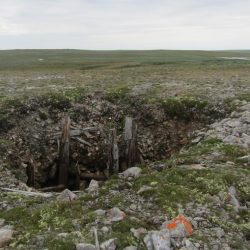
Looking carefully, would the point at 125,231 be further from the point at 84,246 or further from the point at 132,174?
the point at 132,174

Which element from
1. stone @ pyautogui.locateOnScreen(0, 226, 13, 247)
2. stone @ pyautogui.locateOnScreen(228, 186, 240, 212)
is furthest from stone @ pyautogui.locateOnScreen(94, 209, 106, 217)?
stone @ pyautogui.locateOnScreen(228, 186, 240, 212)

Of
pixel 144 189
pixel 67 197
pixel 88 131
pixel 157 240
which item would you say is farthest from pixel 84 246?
pixel 88 131

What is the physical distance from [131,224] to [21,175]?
709 cm

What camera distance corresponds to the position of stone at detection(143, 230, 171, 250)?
7.20 meters

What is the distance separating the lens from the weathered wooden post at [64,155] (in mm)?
16344

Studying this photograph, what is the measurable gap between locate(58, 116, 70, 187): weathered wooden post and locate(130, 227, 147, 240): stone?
910 centimetres

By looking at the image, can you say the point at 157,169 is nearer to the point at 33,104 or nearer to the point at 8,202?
the point at 8,202

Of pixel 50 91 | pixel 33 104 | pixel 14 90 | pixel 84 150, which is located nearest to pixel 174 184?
pixel 84 150

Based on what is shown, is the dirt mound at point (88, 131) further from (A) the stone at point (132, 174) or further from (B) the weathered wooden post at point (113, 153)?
(A) the stone at point (132, 174)

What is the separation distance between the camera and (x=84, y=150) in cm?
1798

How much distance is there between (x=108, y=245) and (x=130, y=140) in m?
10.0

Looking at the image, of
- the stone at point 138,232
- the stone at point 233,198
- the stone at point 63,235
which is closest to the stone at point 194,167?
the stone at point 233,198

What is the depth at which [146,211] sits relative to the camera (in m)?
8.51

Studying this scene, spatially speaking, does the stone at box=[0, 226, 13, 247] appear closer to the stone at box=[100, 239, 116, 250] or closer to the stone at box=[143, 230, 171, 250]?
the stone at box=[100, 239, 116, 250]
